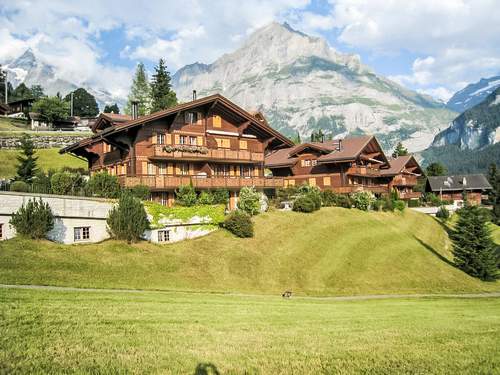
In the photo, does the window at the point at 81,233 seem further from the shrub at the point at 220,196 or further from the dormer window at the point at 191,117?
the dormer window at the point at 191,117

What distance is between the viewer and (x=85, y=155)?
165 ft

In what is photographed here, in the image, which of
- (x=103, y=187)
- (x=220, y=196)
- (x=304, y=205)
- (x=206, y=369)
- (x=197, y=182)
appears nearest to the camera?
(x=206, y=369)

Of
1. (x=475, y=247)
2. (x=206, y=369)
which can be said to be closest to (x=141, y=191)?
(x=206, y=369)

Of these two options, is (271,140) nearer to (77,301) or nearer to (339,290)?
(339,290)

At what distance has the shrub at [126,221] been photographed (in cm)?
2680

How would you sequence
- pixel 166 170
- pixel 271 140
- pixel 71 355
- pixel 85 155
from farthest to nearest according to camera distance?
pixel 85 155, pixel 271 140, pixel 166 170, pixel 71 355

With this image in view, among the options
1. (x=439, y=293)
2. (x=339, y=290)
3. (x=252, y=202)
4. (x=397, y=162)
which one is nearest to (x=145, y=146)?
(x=252, y=202)

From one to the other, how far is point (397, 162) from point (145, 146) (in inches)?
2271

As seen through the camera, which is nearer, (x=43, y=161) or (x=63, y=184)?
(x=63, y=184)

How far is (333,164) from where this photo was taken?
2335 inches

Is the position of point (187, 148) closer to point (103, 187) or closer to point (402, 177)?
point (103, 187)

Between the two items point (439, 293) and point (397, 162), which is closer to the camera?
point (439, 293)

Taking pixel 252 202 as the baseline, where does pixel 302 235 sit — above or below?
below

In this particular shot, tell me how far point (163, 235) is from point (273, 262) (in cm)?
850
